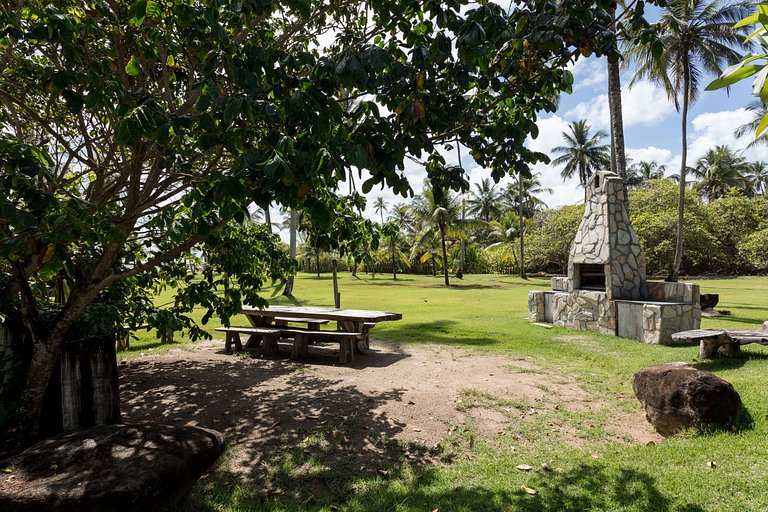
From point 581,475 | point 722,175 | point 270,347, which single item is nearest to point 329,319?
point 270,347

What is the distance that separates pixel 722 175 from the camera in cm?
4506

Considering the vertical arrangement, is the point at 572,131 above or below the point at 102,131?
above

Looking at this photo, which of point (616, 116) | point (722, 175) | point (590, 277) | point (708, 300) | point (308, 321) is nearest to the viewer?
point (308, 321)

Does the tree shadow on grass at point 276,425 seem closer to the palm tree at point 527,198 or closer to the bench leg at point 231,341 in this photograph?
the bench leg at point 231,341

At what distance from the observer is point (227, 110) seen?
8.67ft

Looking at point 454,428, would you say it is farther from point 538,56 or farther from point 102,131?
point 102,131

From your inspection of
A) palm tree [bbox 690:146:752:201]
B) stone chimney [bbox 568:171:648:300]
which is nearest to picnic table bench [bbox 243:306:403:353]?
stone chimney [bbox 568:171:648:300]

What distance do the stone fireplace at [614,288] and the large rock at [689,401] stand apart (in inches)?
218

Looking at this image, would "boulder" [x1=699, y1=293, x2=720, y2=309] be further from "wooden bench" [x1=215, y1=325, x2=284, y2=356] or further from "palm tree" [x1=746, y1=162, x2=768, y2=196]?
"palm tree" [x1=746, y1=162, x2=768, y2=196]

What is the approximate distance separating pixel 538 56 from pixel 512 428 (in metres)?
3.86

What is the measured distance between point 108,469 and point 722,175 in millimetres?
55381

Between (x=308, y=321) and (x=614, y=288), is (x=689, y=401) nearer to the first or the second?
(x=308, y=321)

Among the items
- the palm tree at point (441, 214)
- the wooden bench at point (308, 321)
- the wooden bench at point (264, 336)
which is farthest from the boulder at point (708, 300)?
the palm tree at point (441, 214)

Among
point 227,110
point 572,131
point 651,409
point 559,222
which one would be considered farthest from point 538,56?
point 572,131
